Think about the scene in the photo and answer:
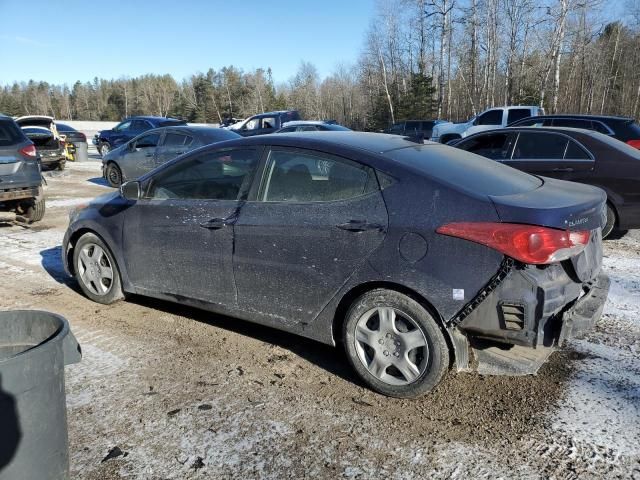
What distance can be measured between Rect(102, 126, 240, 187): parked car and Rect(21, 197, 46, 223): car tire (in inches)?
127

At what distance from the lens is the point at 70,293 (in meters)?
5.26

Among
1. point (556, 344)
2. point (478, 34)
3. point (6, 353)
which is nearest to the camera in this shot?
point (6, 353)

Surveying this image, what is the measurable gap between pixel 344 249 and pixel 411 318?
1.94 ft

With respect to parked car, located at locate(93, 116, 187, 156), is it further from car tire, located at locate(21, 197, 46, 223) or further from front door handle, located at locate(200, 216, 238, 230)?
front door handle, located at locate(200, 216, 238, 230)

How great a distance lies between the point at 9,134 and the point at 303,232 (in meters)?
6.77

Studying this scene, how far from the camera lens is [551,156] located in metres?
7.31

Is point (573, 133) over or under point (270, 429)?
over

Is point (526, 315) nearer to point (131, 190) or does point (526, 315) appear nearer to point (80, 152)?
point (131, 190)

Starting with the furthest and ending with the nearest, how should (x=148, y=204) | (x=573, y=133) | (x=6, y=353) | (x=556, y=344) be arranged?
(x=573, y=133) → (x=148, y=204) → (x=556, y=344) → (x=6, y=353)

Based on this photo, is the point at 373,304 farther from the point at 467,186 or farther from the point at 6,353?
the point at 6,353

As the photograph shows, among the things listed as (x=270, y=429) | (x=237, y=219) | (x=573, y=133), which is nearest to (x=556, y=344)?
(x=270, y=429)

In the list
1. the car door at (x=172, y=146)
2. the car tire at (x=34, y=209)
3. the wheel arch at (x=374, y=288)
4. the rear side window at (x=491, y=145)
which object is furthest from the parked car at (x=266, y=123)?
the wheel arch at (x=374, y=288)

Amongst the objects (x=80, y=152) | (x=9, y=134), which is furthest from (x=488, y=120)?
(x=9, y=134)

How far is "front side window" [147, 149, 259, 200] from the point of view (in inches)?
149
